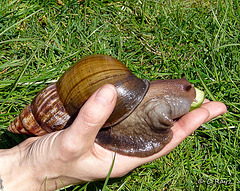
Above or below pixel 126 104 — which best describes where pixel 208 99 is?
below

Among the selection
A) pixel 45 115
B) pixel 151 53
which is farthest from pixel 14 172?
pixel 151 53

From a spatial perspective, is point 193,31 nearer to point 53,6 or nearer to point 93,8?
point 93,8

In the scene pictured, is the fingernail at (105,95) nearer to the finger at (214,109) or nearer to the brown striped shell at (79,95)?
the brown striped shell at (79,95)

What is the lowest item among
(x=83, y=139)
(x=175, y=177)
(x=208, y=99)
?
(x=175, y=177)

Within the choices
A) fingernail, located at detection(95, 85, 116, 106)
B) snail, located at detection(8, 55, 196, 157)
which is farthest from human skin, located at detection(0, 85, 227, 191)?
snail, located at detection(8, 55, 196, 157)

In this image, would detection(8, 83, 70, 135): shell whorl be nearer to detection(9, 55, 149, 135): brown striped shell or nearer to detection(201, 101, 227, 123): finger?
detection(9, 55, 149, 135): brown striped shell

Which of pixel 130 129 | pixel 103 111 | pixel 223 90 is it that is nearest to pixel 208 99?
pixel 223 90
